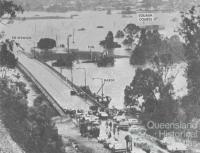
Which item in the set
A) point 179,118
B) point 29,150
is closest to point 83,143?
point 29,150

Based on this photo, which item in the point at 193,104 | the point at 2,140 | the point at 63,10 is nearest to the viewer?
the point at 2,140

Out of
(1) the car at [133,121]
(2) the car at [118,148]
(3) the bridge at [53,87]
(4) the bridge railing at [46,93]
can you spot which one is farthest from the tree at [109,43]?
(2) the car at [118,148]

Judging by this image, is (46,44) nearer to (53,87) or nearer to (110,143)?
(53,87)

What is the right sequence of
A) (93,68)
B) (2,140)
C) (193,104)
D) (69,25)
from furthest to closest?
(69,25) < (93,68) < (193,104) < (2,140)

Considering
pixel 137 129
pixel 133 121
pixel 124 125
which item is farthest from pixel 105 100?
pixel 137 129

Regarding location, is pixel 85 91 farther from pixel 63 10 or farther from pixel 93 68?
pixel 63 10

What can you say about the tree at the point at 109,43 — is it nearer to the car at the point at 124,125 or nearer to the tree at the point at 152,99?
the tree at the point at 152,99

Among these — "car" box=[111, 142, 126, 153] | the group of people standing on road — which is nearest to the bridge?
the group of people standing on road
